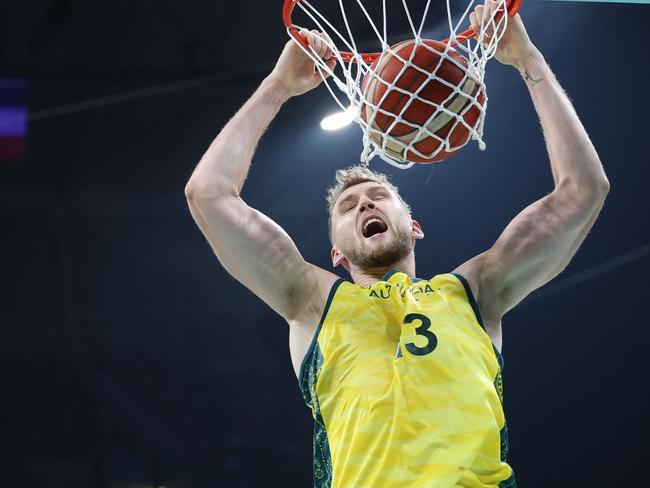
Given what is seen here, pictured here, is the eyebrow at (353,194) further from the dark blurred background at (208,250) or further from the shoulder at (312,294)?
the dark blurred background at (208,250)

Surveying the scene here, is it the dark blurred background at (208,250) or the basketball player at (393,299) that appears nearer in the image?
the basketball player at (393,299)

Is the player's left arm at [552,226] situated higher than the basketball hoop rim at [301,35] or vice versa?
the basketball hoop rim at [301,35]

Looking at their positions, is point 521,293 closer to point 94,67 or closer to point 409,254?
point 409,254

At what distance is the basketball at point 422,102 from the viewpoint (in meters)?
1.83

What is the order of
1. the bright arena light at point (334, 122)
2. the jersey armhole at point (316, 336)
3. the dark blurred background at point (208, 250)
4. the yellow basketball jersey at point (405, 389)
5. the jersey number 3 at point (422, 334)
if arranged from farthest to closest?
the bright arena light at point (334, 122), the dark blurred background at point (208, 250), the jersey armhole at point (316, 336), the jersey number 3 at point (422, 334), the yellow basketball jersey at point (405, 389)

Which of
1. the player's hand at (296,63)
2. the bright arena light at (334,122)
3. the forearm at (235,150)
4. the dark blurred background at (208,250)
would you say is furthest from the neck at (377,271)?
the bright arena light at (334,122)

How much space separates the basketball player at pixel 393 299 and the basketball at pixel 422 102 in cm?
26

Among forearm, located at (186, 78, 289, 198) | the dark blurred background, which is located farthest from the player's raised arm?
the dark blurred background

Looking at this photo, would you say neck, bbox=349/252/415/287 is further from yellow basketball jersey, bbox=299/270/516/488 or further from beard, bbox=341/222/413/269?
yellow basketball jersey, bbox=299/270/516/488

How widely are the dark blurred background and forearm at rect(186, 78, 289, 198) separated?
155cm

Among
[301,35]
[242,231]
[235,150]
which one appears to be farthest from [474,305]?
[301,35]

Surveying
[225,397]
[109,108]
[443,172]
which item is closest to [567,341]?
[443,172]

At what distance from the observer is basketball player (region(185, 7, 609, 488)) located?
5.52ft

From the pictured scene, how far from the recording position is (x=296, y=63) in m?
2.13
